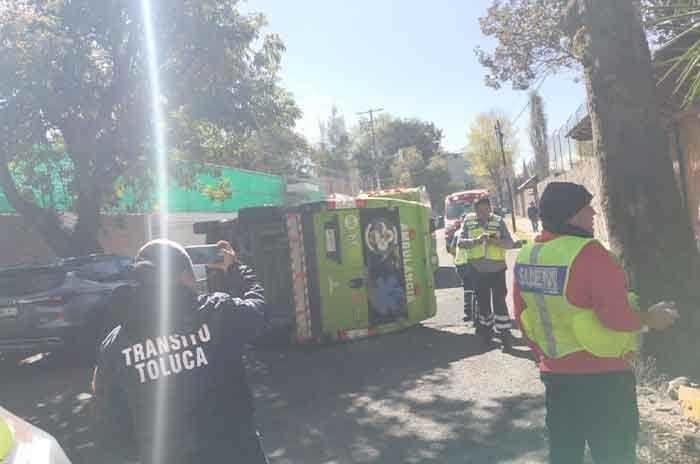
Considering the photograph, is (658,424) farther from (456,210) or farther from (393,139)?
(393,139)

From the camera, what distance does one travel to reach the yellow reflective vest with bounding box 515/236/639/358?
272 cm

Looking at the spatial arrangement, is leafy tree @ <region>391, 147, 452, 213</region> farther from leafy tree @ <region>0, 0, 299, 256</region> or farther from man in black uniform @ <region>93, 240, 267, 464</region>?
man in black uniform @ <region>93, 240, 267, 464</region>

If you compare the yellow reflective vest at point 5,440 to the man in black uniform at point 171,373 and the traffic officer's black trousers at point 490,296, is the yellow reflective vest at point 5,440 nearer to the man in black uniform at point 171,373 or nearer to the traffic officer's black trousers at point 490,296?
the man in black uniform at point 171,373

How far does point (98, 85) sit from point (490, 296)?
9216mm

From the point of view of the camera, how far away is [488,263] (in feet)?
24.3

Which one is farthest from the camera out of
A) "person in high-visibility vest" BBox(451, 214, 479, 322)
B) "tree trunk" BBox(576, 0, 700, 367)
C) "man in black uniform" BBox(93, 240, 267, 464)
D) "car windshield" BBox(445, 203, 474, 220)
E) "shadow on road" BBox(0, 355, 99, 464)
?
"car windshield" BBox(445, 203, 474, 220)

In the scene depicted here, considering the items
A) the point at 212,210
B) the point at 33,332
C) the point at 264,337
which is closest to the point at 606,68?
the point at 264,337

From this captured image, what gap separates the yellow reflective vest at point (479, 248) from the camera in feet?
24.4

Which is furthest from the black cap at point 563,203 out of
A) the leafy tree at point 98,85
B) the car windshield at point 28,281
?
the leafy tree at point 98,85

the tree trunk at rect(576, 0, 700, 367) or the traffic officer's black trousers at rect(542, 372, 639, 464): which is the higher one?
the tree trunk at rect(576, 0, 700, 367)

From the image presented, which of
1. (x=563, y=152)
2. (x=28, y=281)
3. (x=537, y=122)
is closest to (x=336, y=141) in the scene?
Result: (x=537, y=122)

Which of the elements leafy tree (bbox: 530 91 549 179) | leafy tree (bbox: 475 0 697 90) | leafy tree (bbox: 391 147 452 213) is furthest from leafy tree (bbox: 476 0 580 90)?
leafy tree (bbox: 391 147 452 213)

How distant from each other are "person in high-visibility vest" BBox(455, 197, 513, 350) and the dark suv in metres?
4.41

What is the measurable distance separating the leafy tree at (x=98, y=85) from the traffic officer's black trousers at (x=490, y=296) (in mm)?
8080
